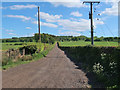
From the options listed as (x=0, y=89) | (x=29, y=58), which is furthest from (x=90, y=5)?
(x=0, y=89)

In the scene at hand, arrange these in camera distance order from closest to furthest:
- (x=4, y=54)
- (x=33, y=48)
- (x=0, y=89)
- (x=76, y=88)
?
(x=0, y=89) → (x=76, y=88) → (x=4, y=54) → (x=33, y=48)

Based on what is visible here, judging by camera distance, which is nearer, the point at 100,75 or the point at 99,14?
the point at 100,75

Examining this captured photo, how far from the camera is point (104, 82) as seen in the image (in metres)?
7.89

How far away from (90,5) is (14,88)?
1956 centimetres

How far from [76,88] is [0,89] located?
3.60 meters

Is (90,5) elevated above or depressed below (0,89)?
above

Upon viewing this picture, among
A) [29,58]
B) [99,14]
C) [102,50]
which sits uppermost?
[99,14]

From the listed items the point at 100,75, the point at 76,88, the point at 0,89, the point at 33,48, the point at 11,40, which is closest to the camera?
the point at 0,89

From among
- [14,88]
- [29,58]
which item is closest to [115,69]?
[14,88]

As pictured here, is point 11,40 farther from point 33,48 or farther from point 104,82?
point 104,82

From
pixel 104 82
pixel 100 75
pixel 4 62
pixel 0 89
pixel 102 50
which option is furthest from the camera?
pixel 4 62

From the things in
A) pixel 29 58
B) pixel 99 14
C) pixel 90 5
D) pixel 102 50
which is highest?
pixel 90 5

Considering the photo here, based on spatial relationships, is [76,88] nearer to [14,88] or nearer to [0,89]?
[14,88]

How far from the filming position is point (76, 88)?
23.4 feet
